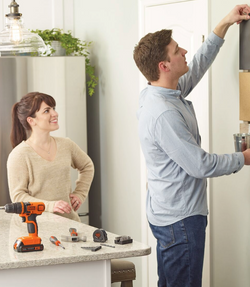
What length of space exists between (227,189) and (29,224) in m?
1.45

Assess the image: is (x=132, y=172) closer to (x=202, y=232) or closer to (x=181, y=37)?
(x=181, y=37)

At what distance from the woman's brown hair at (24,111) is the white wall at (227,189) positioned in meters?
1.02

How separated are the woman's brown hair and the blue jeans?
1.10 m

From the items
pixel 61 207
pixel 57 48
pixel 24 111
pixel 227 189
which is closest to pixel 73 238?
pixel 61 207

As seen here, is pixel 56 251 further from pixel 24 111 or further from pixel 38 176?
pixel 24 111

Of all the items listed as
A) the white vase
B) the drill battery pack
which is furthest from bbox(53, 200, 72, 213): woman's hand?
the white vase

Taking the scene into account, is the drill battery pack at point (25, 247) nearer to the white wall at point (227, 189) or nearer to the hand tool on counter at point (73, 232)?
the hand tool on counter at point (73, 232)

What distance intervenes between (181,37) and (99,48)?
0.97 m

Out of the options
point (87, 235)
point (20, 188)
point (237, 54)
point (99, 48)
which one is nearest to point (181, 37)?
point (237, 54)

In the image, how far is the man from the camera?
2.13 metres

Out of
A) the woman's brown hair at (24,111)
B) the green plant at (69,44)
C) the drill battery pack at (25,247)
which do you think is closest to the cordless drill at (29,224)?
the drill battery pack at (25,247)

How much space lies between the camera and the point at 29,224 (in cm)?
196

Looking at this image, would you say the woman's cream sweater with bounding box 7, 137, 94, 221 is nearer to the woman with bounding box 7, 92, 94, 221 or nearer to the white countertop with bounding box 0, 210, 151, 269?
the woman with bounding box 7, 92, 94, 221

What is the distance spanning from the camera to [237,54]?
283 cm
